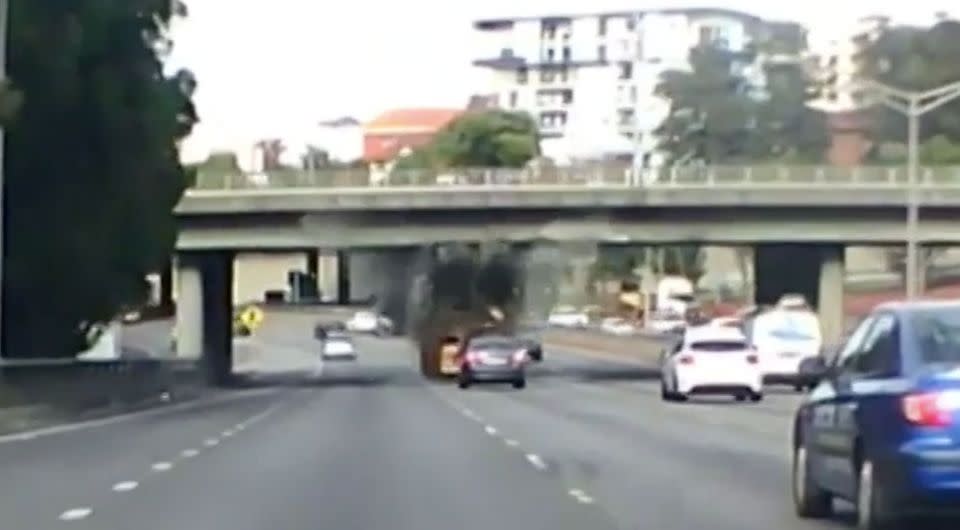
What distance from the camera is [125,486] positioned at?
24.1m

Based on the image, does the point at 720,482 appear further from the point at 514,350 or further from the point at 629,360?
the point at 629,360

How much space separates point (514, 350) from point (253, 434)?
103 ft

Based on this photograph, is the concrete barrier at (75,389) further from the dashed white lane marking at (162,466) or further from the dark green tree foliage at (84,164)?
the dashed white lane marking at (162,466)

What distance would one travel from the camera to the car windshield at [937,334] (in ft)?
55.0

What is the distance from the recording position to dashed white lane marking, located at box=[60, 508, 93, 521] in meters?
19.9

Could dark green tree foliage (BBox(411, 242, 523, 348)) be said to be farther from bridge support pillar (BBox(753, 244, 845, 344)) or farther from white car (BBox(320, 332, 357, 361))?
bridge support pillar (BBox(753, 244, 845, 344))

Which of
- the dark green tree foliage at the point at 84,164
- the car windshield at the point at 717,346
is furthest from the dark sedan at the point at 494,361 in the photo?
the car windshield at the point at 717,346

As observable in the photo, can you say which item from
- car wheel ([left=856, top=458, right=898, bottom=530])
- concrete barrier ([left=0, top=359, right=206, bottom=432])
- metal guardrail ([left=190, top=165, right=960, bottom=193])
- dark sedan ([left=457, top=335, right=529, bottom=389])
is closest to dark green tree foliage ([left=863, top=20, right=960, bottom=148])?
metal guardrail ([left=190, top=165, right=960, bottom=193])

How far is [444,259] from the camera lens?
104 meters

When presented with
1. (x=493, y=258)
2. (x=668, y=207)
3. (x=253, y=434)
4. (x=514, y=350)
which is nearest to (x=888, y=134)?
(x=493, y=258)

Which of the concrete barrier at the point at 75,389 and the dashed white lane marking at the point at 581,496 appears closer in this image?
the dashed white lane marking at the point at 581,496

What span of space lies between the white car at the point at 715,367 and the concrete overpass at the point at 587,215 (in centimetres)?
2285

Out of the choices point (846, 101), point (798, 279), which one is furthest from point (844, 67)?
point (798, 279)

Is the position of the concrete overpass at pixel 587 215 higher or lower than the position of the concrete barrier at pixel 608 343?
higher
